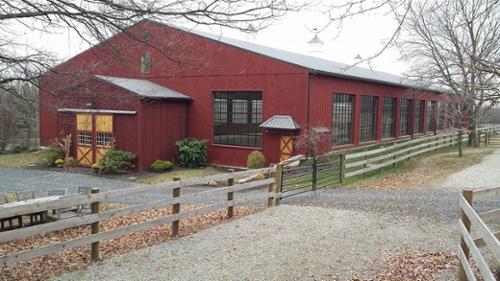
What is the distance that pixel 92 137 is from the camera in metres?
21.0

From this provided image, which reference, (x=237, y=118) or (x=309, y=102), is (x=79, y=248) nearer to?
(x=309, y=102)

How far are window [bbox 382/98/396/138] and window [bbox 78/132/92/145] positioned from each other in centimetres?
1682

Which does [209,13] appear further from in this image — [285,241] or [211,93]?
[211,93]

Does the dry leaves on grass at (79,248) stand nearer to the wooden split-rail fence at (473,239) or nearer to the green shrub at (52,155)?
the wooden split-rail fence at (473,239)

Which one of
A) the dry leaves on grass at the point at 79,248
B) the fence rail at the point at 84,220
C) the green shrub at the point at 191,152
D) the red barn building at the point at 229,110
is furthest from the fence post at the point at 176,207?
the green shrub at the point at 191,152


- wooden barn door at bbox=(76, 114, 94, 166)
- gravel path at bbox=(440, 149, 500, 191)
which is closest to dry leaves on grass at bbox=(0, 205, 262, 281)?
gravel path at bbox=(440, 149, 500, 191)

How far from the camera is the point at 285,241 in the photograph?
6.78 m

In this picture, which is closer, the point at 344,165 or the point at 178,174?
the point at 344,165

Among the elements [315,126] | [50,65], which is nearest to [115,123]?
[315,126]

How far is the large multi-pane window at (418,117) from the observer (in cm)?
3263

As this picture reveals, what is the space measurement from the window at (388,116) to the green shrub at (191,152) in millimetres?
12051

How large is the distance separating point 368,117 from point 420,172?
30.6 feet

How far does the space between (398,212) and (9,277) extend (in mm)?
7037

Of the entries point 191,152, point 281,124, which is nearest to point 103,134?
point 191,152
